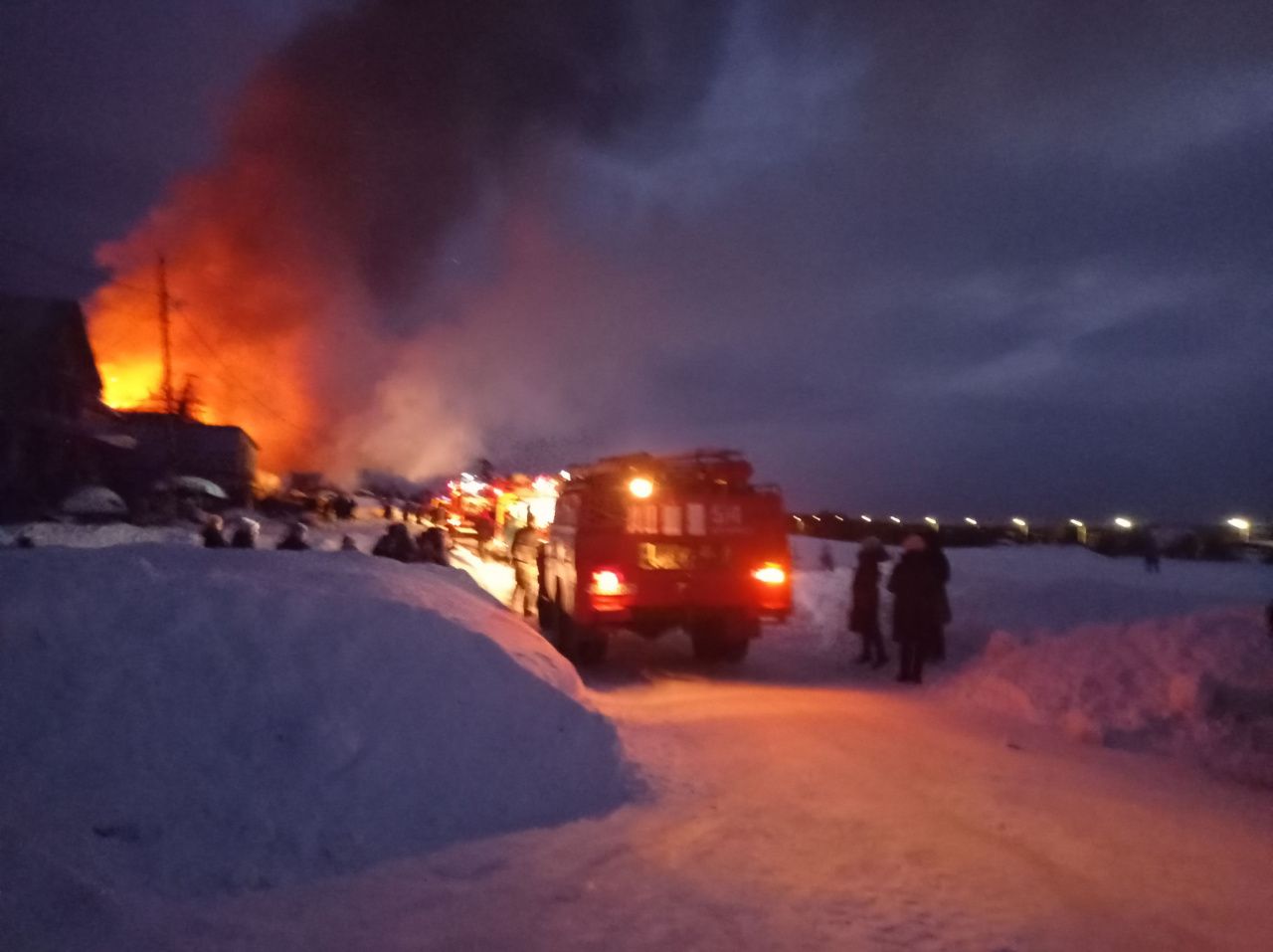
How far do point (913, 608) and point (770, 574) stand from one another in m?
1.76

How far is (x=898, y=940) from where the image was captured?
4848mm

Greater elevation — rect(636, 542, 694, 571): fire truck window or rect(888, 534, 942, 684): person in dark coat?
rect(636, 542, 694, 571): fire truck window

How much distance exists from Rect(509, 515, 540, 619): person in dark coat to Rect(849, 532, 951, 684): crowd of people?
571 cm

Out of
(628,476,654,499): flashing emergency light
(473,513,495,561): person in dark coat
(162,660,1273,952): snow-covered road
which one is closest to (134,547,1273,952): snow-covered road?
(162,660,1273,952): snow-covered road

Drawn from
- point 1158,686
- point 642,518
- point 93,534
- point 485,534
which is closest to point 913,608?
point 1158,686

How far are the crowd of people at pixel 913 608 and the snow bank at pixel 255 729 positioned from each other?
6.10 metres

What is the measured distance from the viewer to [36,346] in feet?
120

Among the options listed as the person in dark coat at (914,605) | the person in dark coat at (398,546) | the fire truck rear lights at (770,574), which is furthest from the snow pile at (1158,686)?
the person in dark coat at (398,546)

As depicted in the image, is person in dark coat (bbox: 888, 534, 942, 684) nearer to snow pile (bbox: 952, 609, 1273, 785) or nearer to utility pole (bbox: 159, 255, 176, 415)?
snow pile (bbox: 952, 609, 1273, 785)

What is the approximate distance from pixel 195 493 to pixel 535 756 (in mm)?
37683

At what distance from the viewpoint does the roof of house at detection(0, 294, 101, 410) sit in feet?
117

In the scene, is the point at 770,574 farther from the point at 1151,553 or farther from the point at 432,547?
the point at 1151,553

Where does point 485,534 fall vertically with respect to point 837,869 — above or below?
above

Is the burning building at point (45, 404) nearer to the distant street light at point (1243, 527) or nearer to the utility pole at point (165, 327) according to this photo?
the utility pole at point (165, 327)
